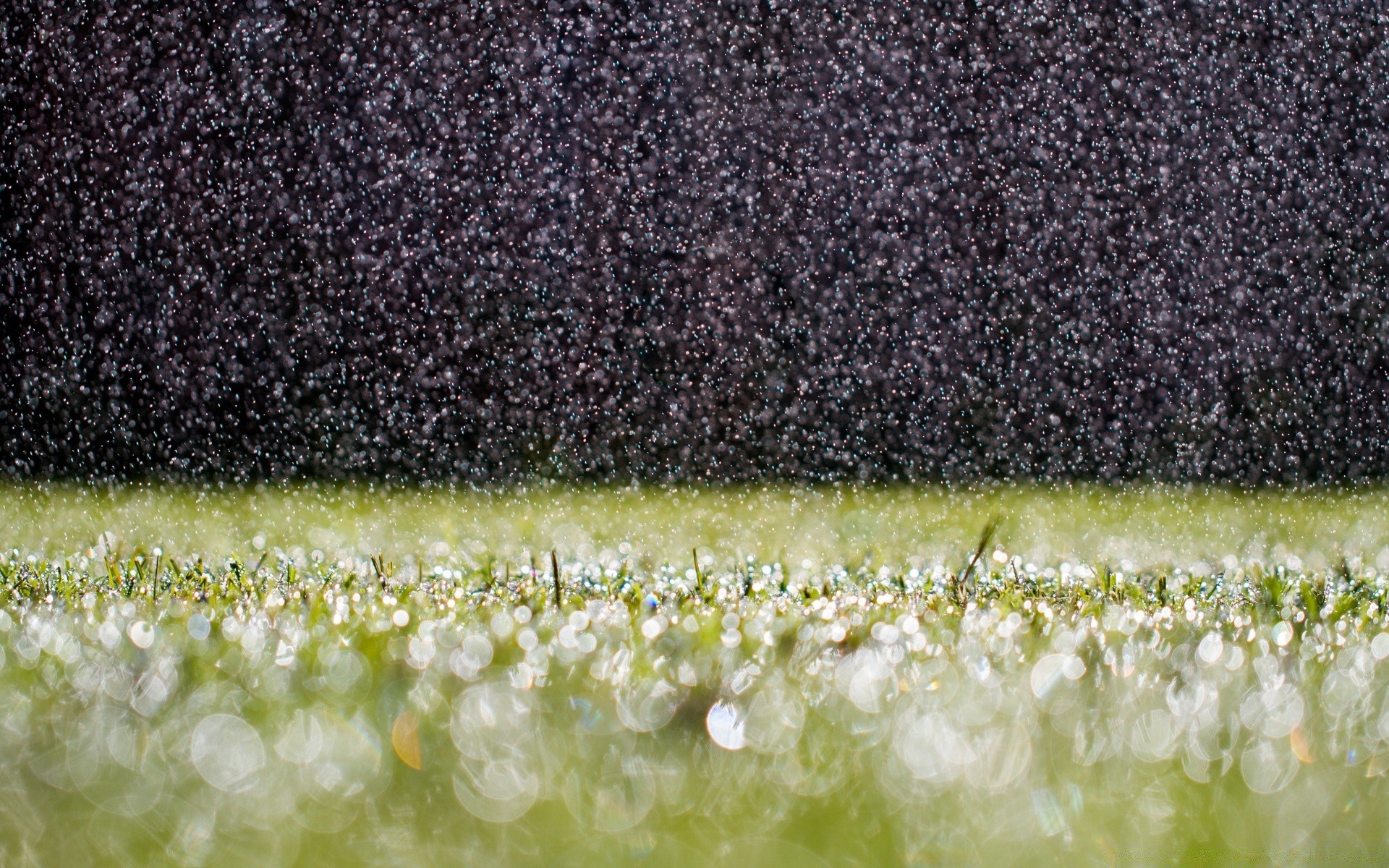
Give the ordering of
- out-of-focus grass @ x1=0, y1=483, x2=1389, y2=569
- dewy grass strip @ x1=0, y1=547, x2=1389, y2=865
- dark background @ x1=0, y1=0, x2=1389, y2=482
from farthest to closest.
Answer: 1. dark background @ x1=0, y1=0, x2=1389, y2=482
2. out-of-focus grass @ x1=0, y1=483, x2=1389, y2=569
3. dewy grass strip @ x1=0, y1=547, x2=1389, y2=865

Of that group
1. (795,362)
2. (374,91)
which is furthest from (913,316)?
(374,91)

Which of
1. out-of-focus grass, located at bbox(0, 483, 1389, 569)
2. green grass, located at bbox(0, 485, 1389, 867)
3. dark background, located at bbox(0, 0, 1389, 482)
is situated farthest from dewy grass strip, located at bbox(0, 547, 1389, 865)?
dark background, located at bbox(0, 0, 1389, 482)

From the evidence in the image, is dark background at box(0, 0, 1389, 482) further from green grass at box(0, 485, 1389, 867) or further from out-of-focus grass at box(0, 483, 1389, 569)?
green grass at box(0, 485, 1389, 867)

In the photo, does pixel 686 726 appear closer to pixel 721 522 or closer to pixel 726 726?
pixel 726 726

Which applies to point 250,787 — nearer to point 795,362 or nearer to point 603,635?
point 603,635

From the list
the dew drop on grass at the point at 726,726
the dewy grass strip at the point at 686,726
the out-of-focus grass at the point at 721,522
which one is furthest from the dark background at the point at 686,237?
the dew drop on grass at the point at 726,726

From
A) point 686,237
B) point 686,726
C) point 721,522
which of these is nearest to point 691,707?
point 686,726
